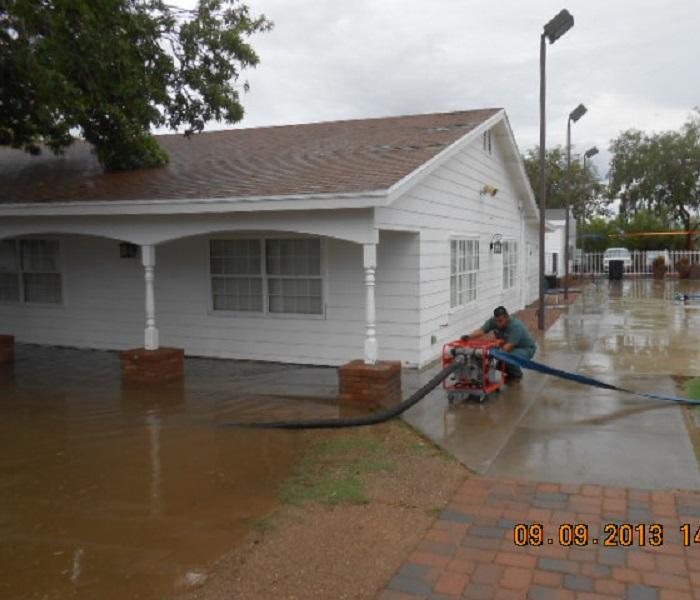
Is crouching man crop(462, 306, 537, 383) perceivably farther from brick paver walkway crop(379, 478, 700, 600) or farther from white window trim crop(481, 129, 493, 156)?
white window trim crop(481, 129, 493, 156)

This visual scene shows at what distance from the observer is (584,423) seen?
7160 millimetres

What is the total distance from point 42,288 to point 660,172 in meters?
46.1

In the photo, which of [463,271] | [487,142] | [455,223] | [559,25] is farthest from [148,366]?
[559,25]

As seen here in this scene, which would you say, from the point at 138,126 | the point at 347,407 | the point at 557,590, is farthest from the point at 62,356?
the point at 557,590

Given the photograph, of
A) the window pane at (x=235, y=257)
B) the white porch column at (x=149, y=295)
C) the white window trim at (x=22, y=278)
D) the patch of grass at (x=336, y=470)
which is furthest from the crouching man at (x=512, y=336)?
the white window trim at (x=22, y=278)

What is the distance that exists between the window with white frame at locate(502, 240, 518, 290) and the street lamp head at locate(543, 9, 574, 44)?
4917 millimetres

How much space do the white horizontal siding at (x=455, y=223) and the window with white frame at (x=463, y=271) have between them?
0.18m

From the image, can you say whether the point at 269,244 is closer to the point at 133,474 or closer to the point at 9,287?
the point at 133,474

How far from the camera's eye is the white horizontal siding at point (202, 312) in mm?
10227

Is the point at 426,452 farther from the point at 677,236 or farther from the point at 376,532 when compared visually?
the point at 677,236

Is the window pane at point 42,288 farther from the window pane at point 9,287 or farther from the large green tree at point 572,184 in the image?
the large green tree at point 572,184

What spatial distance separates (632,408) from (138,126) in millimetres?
8740

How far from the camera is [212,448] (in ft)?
21.7

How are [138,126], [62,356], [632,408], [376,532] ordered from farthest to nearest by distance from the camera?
1. [62,356]
2. [138,126]
3. [632,408]
4. [376,532]
